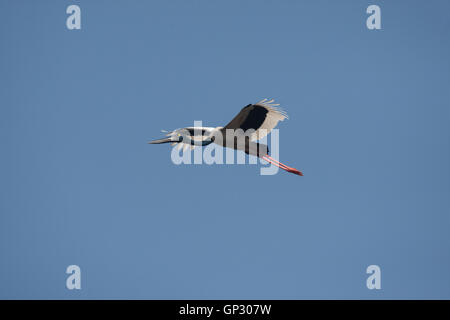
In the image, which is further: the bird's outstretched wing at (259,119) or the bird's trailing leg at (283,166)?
the bird's trailing leg at (283,166)

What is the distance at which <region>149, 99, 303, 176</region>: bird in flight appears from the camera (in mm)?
22953

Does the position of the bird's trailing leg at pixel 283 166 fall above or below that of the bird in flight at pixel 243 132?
below

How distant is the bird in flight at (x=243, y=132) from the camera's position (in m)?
23.0

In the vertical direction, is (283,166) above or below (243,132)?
below

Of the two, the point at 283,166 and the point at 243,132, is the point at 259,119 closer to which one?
the point at 243,132

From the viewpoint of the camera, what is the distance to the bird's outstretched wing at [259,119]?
2262 centimetres

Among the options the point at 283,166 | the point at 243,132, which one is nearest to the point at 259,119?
the point at 243,132

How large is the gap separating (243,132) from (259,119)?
2.77 ft

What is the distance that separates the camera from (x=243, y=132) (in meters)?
23.6
